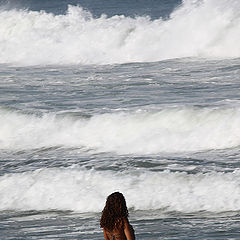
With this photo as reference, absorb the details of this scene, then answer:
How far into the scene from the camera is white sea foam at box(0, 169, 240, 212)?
35.4ft

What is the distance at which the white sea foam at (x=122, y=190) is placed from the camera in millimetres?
10781

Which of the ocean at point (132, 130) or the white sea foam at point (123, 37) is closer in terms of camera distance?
the ocean at point (132, 130)

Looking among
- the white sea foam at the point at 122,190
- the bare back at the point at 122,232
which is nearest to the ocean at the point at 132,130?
the white sea foam at the point at 122,190

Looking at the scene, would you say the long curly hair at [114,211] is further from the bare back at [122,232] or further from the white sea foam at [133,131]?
the white sea foam at [133,131]

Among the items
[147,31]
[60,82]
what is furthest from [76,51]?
[60,82]

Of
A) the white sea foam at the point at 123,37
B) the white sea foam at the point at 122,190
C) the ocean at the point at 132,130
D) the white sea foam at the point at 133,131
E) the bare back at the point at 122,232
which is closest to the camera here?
the bare back at the point at 122,232

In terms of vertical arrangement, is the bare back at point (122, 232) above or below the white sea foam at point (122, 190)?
above

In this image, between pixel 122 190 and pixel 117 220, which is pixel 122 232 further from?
pixel 122 190

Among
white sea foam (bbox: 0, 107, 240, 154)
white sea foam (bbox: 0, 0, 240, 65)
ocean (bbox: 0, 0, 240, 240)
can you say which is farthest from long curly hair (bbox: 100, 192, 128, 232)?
white sea foam (bbox: 0, 0, 240, 65)

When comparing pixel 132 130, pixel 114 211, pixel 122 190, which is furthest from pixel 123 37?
pixel 114 211

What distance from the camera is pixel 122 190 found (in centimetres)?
1159

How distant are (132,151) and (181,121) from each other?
5.60ft

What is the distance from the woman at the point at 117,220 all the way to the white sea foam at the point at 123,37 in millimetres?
21868

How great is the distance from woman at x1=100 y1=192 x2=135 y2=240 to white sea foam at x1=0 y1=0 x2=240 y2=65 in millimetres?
21868
